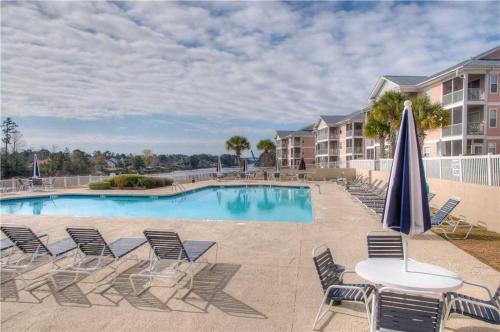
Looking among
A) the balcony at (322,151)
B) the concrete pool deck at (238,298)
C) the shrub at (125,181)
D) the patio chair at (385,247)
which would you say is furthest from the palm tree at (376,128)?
the balcony at (322,151)

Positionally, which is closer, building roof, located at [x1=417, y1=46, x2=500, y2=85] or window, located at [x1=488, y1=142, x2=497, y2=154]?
building roof, located at [x1=417, y1=46, x2=500, y2=85]

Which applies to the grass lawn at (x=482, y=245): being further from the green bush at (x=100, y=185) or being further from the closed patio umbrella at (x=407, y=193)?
the green bush at (x=100, y=185)

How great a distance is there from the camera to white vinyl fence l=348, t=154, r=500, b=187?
9459 mm

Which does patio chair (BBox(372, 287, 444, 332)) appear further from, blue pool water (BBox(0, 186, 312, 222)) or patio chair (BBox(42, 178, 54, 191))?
patio chair (BBox(42, 178, 54, 191))

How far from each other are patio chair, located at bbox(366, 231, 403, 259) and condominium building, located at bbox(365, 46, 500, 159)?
19924 mm

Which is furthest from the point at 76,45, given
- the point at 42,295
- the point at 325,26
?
the point at 42,295

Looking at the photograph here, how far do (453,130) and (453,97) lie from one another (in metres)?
2.32

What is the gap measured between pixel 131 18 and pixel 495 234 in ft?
46.8

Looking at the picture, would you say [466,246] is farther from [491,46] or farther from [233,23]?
[491,46]

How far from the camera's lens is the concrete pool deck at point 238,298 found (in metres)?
4.04

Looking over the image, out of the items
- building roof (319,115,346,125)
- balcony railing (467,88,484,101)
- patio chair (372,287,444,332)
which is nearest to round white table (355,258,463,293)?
patio chair (372,287,444,332)

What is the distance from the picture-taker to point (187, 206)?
719 inches

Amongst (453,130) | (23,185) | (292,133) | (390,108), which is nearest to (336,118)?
(292,133)

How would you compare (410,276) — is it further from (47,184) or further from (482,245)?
(47,184)
